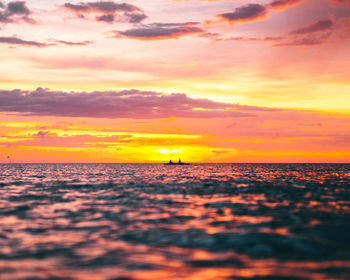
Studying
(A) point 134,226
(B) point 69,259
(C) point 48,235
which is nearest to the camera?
(B) point 69,259

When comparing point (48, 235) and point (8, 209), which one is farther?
point (8, 209)

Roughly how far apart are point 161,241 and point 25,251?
239 inches

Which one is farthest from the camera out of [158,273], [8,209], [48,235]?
[8,209]

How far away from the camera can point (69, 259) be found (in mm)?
14031

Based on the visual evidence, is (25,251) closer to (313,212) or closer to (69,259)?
(69,259)

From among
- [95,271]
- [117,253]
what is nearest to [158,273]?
[95,271]

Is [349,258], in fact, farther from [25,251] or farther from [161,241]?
[25,251]

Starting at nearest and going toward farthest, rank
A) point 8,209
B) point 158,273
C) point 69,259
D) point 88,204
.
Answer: point 158,273, point 69,259, point 8,209, point 88,204

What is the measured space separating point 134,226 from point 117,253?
606 centimetres

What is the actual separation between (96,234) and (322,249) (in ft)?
36.5

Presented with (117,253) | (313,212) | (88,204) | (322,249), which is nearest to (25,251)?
(117,253)

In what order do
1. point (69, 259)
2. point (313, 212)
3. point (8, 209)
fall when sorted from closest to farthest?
1. point (69, 259)
2. point (313, 212)
3. point (8, 209)

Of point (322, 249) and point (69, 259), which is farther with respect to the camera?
point (322, 249)

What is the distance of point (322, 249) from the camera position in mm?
15828
